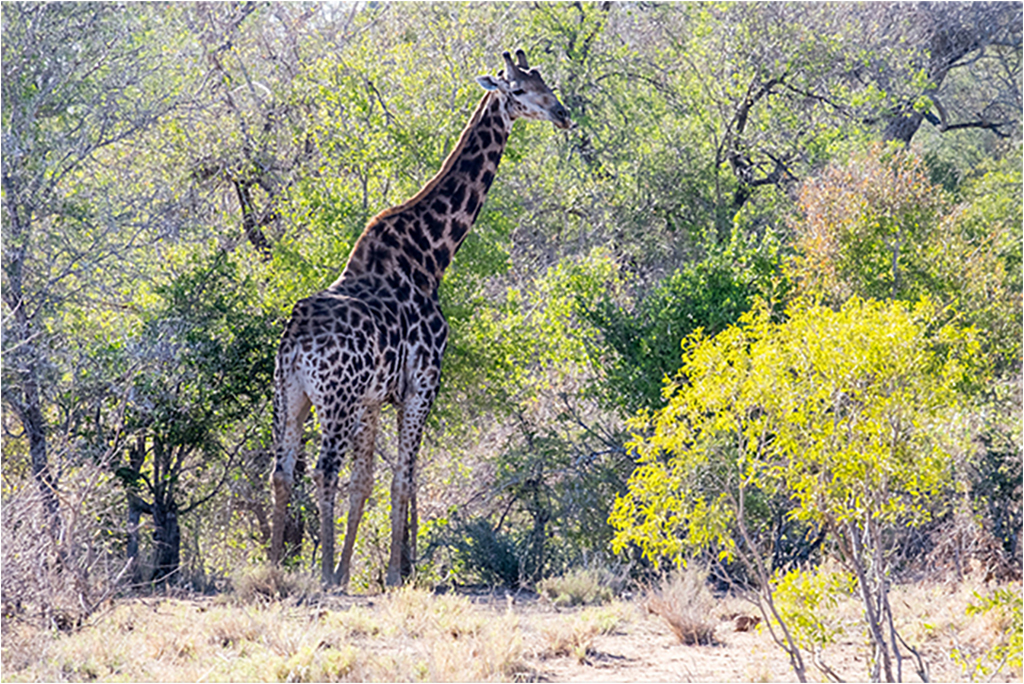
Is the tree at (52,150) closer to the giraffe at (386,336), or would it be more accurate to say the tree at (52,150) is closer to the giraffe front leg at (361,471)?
the giraffe at (386,336)

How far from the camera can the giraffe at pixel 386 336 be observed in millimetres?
9008

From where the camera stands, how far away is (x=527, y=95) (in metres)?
10.3

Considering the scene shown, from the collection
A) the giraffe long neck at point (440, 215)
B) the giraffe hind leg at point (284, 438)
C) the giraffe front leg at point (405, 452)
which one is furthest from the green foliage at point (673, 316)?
the giraffe hind leg at point (284, 438)

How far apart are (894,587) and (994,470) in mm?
1966

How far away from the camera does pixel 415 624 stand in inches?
307

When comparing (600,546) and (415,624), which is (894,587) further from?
(415,624)

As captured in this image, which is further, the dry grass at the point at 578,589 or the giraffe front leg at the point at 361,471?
the giraffe front leg at the point at 361,471

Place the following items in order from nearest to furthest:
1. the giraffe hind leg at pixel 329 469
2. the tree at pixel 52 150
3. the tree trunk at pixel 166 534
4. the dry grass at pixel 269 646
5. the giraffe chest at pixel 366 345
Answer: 1. the dry grass at pixel 269 646
2. the giraffe chest at pixel 366 345
3. the giraffe hind leg at pixel 329 469
4. the tree at pixel 52 150
5. the tree trunk at pixel 166 534

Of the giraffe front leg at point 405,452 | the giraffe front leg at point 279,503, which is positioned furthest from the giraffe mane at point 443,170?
the giraffe front leg at point 279,503

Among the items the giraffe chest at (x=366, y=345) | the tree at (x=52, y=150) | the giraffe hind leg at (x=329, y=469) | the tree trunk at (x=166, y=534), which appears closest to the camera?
the giraffe chest at (x=366, y=345)

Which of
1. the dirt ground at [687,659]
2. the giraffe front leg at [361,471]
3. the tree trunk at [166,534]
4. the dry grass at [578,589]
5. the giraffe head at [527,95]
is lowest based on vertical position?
the dirt ground at [687,659]

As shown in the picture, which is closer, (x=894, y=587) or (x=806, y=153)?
(x=894, y=587)

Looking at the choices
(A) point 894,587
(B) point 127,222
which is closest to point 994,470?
(A) point 894,587

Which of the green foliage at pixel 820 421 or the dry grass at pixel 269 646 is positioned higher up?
the green foliage at pixel 820 421
